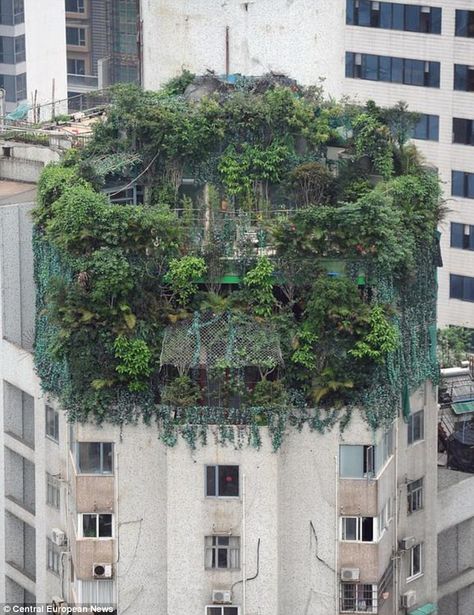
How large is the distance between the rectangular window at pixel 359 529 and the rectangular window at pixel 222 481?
9.95ft

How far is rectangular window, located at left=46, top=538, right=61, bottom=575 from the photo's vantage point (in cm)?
5841

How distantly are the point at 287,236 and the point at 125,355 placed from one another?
5211 millimetres

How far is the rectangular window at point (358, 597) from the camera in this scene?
53656mm

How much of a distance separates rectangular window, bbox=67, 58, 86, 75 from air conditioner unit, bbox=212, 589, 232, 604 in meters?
77.0

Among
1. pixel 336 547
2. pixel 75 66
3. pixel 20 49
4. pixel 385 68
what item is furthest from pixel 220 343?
pixel 75 66

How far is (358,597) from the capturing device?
53.7 meters

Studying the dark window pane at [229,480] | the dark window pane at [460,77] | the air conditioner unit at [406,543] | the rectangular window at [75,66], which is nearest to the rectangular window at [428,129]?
the dark window pane at [460,77]

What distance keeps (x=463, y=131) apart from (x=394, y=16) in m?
5.46

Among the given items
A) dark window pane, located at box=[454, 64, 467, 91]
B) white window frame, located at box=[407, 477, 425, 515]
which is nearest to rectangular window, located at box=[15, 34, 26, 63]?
dark window pane, located at box=[454, 64, 467, 91]

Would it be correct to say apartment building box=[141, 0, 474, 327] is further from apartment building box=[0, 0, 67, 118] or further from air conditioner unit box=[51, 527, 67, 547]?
apartment building box=[0, 0, 67, 118]

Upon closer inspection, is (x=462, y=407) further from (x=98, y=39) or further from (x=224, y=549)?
(x=98, y=39)

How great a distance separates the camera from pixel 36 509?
59906mm

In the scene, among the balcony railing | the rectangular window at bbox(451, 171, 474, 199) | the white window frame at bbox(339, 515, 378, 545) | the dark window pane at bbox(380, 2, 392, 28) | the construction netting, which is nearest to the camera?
the construction netting

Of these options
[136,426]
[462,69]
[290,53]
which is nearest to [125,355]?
[136,426]
